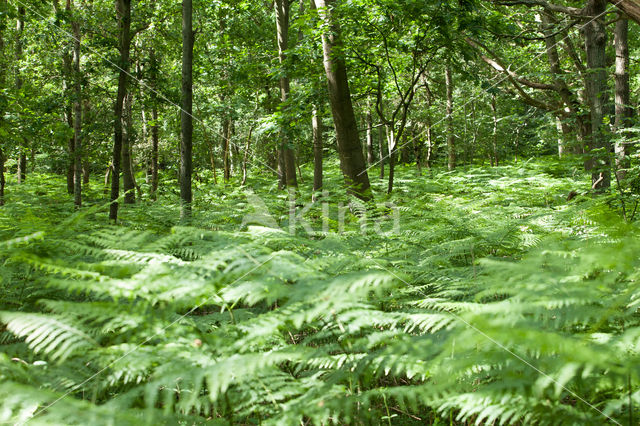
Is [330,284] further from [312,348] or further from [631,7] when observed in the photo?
[631,7]

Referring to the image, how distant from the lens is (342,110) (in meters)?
6.03

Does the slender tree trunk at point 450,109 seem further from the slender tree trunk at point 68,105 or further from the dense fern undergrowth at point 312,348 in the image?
the dense fern undergrowth at point 312,348

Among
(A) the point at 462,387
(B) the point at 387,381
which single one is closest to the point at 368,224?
(B) the point at 387,381

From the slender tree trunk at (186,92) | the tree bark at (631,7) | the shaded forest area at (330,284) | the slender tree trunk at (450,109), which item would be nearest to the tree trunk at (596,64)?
the shaded forest area at (330,284)

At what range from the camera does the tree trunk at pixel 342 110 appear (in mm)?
6012

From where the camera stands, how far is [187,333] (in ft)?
5.36

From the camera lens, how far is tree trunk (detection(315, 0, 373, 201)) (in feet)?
19.7

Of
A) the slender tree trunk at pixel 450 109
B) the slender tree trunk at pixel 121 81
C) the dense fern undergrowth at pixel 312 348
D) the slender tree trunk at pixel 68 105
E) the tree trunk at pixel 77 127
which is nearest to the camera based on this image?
the dense fern undergrowth at pixel 312 348

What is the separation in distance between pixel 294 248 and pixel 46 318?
2.09 metres

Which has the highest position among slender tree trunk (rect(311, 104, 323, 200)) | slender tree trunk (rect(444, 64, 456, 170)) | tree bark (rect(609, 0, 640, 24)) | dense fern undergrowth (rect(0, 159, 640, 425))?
slender tree trunk (rect(444, 64, 456, 170))

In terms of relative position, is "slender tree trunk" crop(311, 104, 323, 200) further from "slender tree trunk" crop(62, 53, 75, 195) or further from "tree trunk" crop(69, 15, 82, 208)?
"slender tree trunk" crop(62, 53, 75, 195)

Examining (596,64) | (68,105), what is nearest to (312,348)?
(596,64)

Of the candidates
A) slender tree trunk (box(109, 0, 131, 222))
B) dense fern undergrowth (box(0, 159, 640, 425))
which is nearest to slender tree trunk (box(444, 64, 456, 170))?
slender tree trunk (box(109, 0, 131, 222))

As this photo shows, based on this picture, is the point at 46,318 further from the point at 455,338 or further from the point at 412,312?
the point at 412,312
